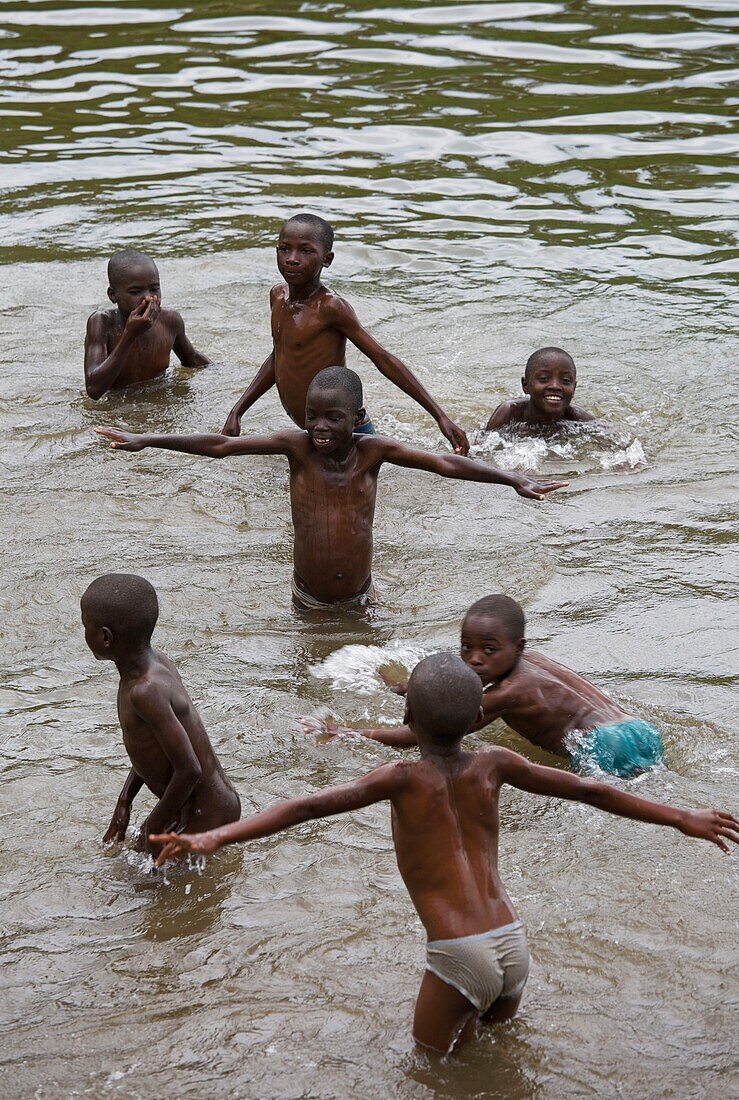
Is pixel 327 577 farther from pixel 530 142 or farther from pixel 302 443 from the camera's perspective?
pixel 530 142

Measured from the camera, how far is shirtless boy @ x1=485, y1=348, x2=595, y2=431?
27.1 feet

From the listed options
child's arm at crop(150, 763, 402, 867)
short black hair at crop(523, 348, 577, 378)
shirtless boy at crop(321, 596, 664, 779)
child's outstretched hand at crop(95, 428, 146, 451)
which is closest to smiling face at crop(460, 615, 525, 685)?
shirtless boy at crop(321, 596, 664, 779)

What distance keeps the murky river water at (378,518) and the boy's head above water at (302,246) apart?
119 cm

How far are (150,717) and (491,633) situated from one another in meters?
1.29

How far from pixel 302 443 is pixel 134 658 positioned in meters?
1.86

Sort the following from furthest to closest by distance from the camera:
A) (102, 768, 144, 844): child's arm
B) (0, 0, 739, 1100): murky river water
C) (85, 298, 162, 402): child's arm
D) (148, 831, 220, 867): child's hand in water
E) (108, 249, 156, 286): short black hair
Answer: (108, 249, 156, 286): short black hair, (85, 298, 162, 402): child's arm, (102, 768, 144, 844): child's arm, (0, 0, 739, 1100): murky river water, (148, 831, 220, 867): child's hand in water

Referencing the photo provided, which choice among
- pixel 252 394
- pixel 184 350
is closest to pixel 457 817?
pixel 252 394

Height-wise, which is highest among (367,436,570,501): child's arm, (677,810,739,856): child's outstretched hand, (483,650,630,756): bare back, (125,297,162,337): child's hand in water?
(125,297,162,337): child's hand in water

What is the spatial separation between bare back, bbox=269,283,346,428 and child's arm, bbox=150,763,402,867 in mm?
3992

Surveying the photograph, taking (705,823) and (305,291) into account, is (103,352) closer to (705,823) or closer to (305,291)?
(305,291)

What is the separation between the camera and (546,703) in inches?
208

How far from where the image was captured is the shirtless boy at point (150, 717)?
4453 mm

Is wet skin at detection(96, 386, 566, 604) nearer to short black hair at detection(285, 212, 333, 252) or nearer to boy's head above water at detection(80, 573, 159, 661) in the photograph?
boy's head above water at detection(80, 573, 159, 661)

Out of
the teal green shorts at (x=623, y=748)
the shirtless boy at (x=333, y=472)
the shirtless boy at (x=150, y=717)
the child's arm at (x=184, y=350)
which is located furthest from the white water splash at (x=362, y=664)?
the child's arm at (x=184, y=350)
